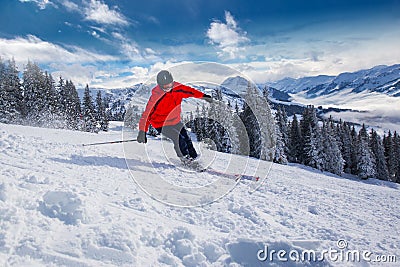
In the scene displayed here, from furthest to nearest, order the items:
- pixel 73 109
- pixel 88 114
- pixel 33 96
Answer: pixel 88 114, pixel 73 109, pixel 33 96

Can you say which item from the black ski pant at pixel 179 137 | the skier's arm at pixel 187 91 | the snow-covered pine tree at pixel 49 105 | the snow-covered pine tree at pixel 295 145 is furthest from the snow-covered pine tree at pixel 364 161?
the snow-covered pine tree at pixel 49 105

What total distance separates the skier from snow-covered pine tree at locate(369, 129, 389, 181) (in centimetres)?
5731

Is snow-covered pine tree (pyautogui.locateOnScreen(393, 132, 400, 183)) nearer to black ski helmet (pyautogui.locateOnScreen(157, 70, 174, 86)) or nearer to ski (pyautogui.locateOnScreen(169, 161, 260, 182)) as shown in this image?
ski (pyautogui.locateOnScreen(169, 161, 260, 182))

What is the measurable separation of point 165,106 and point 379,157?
60843 millimetres

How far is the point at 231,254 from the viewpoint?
3436 millimetres

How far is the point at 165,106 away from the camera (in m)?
7.79

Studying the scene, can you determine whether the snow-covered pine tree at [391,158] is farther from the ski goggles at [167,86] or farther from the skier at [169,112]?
the ski goggles at [167,86]

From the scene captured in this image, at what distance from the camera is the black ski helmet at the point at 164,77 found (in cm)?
706

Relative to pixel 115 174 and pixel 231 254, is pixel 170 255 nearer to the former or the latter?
pixel 231 254

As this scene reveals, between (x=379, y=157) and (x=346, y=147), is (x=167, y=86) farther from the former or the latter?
(x=379, y=157)

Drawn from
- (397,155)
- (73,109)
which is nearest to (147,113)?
(73,109)

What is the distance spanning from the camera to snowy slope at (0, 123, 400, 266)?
3.03 meters

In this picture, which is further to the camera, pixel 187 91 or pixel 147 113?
pixel 147 113

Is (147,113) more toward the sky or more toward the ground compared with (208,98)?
more toward the ground
